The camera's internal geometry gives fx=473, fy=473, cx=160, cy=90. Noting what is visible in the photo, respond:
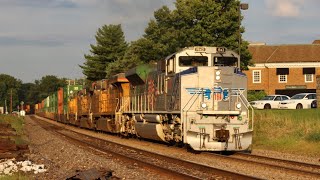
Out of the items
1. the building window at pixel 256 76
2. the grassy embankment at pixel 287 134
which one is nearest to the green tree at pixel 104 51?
the building window at pixel 256 76

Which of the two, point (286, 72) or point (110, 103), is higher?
point (286, 72)

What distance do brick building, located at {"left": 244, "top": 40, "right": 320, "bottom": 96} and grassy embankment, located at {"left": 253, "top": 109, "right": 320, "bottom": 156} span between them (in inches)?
1574

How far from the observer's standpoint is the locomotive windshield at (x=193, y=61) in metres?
15.9

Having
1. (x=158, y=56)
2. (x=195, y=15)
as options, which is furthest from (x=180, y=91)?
(x=158, y=56)

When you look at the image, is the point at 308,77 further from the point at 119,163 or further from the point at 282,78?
the point at 119,163

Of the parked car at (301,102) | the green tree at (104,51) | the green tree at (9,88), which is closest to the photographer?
the parked car at (301,102)

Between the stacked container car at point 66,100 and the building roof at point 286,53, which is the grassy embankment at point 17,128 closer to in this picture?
the stacked container car at point 66,100

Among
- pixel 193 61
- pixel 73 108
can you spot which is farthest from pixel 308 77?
pixel 193 61

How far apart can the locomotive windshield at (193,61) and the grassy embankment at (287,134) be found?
4.60 metres

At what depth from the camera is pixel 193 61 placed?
1596cm

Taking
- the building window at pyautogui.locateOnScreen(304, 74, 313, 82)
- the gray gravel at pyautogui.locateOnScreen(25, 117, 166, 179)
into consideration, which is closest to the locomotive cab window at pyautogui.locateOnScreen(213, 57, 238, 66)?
the gray gravel at pyautogui.locateOnScreen(25, 117, 166, 179)

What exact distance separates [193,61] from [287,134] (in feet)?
20.8

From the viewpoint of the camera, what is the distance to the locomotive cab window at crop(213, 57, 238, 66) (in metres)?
15.8

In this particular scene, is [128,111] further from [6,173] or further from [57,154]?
[6,173]
